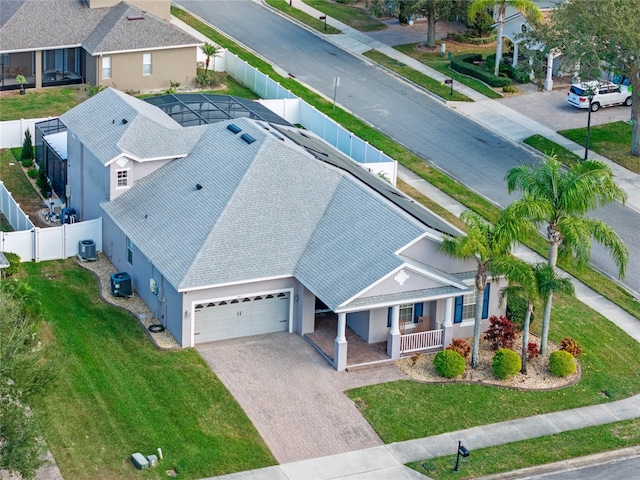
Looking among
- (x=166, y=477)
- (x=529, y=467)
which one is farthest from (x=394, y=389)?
(x=166, y=477)

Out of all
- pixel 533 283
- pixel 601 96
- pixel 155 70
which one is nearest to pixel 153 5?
pixel 155 70

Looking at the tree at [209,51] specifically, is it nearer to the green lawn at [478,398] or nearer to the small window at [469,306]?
the small window at [469,306]

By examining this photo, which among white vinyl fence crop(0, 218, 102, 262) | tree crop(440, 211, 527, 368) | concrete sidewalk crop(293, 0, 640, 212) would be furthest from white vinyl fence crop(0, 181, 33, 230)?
concrete sidewalk crop(293, 0, 640, 212)

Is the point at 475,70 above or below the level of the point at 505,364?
above

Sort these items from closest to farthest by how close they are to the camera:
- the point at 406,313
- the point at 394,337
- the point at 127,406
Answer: the point at 127,406 < the point at 394,337 < the point at 406,313

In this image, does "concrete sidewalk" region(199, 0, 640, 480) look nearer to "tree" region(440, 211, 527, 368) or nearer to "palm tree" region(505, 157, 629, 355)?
"palm tree" region(505, 157, 629, 355)

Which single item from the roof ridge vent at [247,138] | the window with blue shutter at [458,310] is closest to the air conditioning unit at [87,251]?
the roof ridge vent at [247,138]

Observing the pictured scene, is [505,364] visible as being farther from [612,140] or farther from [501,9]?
[501,9]
